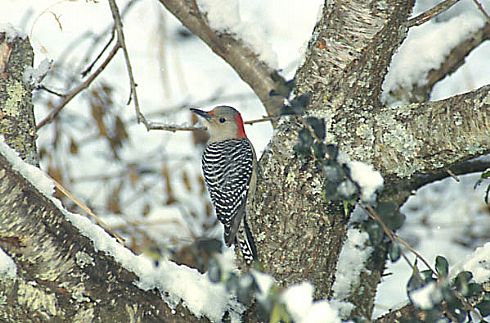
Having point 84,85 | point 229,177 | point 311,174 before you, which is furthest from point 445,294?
point 229,177

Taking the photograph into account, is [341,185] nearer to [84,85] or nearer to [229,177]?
[84,85]

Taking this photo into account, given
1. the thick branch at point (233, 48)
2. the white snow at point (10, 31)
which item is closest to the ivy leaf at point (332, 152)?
the white snow at point (10, 31)

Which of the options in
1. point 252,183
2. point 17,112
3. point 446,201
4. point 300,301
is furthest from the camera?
point 446,201

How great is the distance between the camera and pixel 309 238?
2.54 meters

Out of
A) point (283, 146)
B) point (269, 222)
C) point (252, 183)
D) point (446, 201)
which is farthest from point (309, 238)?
point (446, 201)

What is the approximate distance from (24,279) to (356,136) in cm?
101

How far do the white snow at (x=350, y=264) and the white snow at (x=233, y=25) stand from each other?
0.86m

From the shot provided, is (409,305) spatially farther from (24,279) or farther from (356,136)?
(24,279)

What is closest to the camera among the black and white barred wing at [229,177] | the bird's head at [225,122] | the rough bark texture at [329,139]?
the rough bark texture at [329,139]

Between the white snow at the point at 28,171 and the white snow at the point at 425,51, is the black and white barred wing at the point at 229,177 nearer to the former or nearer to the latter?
the white snow at the point at 425,51

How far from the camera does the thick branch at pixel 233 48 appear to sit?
11.3 feet

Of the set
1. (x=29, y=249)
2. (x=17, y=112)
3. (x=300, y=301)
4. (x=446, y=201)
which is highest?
(x=446, y=201)

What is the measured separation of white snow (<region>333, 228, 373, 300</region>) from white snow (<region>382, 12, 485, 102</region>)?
0.82 metres

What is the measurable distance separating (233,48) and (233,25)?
0.30ft
